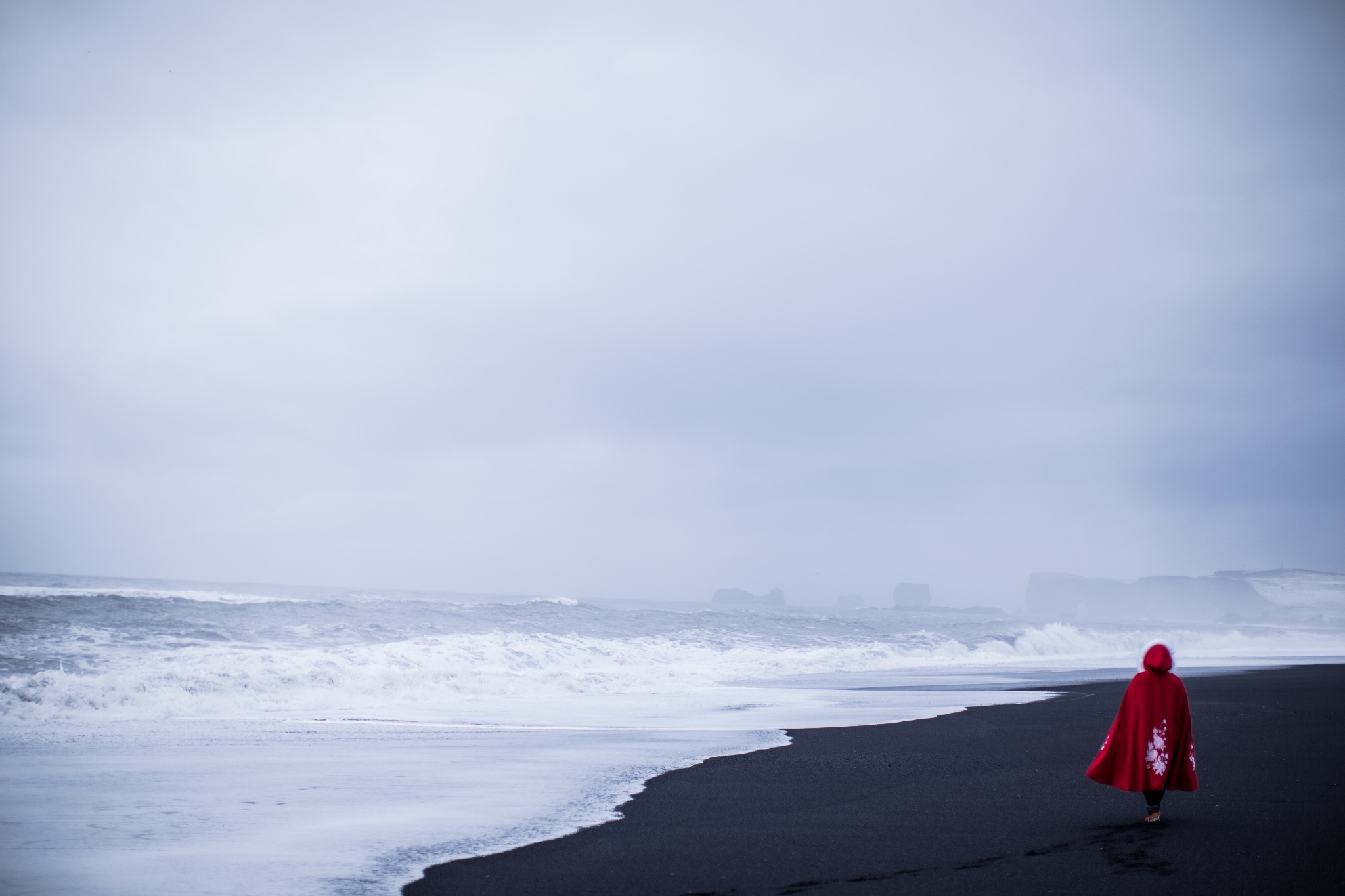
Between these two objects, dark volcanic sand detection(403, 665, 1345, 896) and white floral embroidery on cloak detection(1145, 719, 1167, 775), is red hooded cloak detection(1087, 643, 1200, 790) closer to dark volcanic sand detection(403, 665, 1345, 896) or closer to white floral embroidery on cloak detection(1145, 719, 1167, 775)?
white floral embroidery on cloak detection(1145, 719, 1167, 775)

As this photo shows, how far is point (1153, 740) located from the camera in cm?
706

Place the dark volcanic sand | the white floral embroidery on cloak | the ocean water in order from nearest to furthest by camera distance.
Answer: the dark volcanic sand < the ocean water < the white floral embroidery on cloak

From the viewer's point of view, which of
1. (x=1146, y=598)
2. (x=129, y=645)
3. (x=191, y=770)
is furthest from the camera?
(x=1146, y=598)

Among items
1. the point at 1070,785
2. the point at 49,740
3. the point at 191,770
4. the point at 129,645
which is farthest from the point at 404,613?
the point at 1070,785

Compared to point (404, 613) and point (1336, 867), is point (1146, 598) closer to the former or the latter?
point (404, 613)

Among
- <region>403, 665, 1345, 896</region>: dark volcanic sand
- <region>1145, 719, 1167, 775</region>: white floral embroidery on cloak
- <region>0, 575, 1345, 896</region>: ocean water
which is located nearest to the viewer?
<region>403, 665, 1345, 896</region>: dark volcanic sand

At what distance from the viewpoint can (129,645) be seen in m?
20.3

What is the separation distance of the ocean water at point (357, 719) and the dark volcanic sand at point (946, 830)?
2.20 feet

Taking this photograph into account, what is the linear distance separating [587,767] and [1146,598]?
412 feet

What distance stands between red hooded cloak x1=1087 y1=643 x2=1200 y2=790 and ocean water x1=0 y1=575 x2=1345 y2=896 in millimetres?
3993

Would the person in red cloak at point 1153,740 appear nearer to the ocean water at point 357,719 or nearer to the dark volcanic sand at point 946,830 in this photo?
the dark volcanic sand at point 946,830

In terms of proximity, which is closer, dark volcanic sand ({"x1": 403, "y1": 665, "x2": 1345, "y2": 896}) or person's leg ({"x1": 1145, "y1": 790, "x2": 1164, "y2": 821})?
dark volcanic sand ({"x1": 403, "y1": 665, "x2": 1345, "y2": 896})

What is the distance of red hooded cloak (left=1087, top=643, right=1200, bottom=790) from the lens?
276 inches

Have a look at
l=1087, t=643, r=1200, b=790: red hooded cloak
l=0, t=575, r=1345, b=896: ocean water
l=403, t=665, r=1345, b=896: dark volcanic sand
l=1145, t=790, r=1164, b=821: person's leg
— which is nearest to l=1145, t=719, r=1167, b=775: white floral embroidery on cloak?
l=1087, t=643, r=1200, b=790: red hooded cloak
